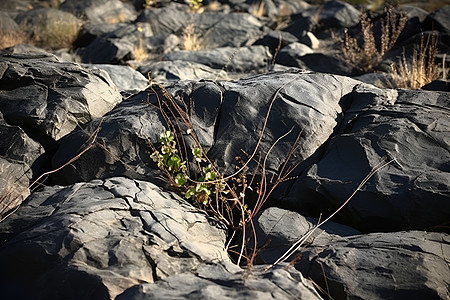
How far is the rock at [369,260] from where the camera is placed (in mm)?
2510

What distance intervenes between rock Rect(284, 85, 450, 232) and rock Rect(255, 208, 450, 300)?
228mm

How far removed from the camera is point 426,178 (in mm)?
3168

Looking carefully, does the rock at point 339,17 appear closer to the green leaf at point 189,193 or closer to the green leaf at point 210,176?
the green leaf at point 210,176

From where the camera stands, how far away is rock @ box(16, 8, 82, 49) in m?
10.5

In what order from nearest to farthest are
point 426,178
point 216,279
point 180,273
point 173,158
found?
1. point 216,279
2. point 180,273
3. point 426,178
4. point 173,158

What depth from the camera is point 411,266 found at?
8.50 feet

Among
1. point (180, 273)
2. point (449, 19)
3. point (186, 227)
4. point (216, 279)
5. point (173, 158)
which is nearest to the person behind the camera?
point (216, 279)

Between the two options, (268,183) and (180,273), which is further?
(268,183)

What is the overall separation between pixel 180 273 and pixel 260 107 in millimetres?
1867

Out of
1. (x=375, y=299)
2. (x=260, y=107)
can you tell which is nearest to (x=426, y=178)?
(x=375, y=299)

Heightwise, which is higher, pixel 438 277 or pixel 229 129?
pixel 229 129

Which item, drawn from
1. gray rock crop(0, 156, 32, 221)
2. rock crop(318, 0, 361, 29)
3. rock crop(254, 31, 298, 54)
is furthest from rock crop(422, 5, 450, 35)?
gray rock crop(0, 156, 32, 221)

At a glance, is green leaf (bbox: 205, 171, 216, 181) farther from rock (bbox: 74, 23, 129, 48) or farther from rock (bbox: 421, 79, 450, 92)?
rock (bbox: 74, 23, 129, 48)

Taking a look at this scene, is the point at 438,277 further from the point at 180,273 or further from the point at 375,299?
the point at 180,273
